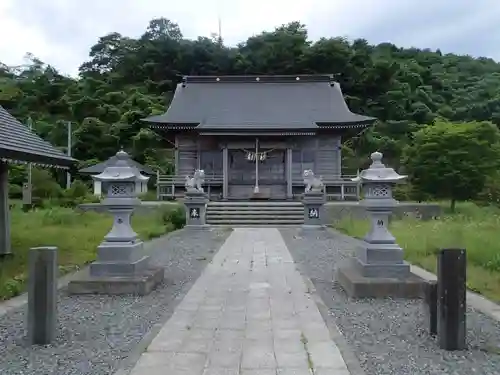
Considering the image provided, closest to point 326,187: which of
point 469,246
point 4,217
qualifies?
point 469,246

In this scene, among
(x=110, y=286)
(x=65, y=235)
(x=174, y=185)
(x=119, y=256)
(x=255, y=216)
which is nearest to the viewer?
(x=110, y=286)

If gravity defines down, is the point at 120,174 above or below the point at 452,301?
above

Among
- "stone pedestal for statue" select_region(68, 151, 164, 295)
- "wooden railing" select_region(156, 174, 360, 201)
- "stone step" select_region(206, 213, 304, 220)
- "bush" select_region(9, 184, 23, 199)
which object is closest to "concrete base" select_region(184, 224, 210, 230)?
"stone step" select_region(206, 213, 304, 220)

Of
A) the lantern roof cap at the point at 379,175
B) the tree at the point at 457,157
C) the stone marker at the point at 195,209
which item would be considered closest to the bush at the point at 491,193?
the tree at the point at 457,157

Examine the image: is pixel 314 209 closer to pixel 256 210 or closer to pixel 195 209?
pixel 195 209

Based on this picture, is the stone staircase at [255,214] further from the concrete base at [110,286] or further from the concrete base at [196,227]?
the concrete base at [110,286]

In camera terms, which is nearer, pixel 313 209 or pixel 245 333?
pixel 245 333

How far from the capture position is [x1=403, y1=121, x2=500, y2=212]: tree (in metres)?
21.1

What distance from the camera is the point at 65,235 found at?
502 inches

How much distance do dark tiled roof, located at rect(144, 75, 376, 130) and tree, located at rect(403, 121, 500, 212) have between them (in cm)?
324

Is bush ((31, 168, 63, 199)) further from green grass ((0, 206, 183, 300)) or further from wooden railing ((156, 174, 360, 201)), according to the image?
wooden railing ((156, 174, 360, 201))

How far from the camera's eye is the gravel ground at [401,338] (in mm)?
3656

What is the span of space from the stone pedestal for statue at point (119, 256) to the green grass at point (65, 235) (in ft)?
3.25

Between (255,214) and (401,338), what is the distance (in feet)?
49.1
